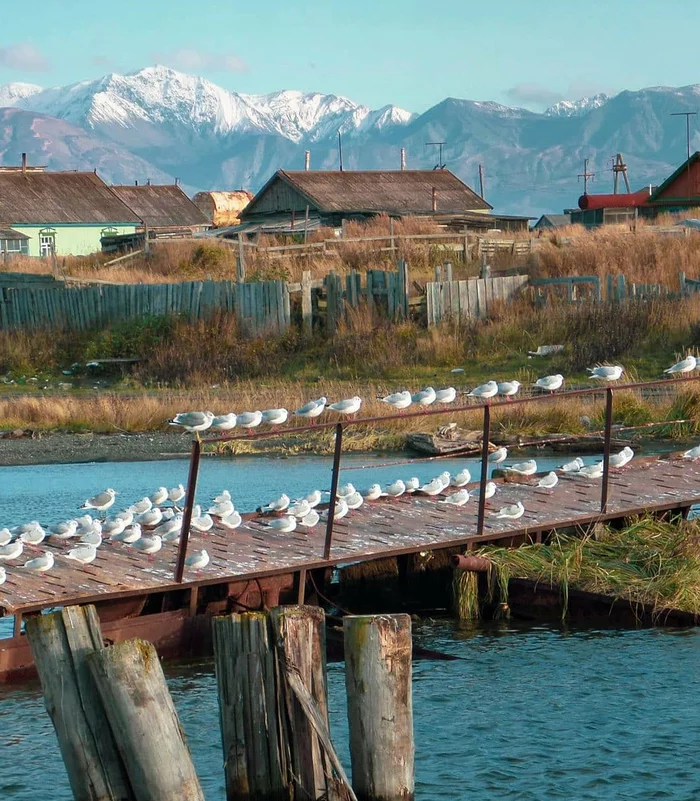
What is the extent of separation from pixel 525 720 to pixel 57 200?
53.6 m

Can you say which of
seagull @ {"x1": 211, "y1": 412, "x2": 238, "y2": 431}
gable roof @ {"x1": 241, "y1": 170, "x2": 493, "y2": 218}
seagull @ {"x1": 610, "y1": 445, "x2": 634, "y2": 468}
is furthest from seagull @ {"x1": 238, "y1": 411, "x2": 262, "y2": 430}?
gable roof @ {"x1": 241, "y1": 170, "x2": 493, "y2": 218}

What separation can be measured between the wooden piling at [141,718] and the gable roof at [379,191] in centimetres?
4375

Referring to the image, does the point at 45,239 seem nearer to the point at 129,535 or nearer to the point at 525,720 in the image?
the point at 129,535

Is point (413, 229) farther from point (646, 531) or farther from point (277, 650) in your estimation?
Answer: point (277, 650)

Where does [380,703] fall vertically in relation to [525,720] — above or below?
above

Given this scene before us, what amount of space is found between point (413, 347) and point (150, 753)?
73.5 feet

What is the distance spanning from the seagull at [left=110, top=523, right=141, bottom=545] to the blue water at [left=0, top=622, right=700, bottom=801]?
166 centimetres

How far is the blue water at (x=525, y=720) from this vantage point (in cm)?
922

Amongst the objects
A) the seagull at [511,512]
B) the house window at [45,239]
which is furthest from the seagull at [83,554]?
the house window at [45,239]

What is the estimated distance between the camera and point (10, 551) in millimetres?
11938

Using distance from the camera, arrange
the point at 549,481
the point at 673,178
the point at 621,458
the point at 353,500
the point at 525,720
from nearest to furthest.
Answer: the point at 525,720 < the point at 353,500 < the point at 549,481 < the point at 621,458 < the point at 673,178

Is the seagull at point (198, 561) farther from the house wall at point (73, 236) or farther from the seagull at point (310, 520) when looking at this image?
the house wall at point (73, 236)

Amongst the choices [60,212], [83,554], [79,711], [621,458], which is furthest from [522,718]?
[60,212]

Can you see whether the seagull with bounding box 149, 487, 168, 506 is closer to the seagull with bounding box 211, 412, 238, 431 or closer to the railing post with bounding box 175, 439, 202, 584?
the seagull with bounding box 211, 412, 238, 431
